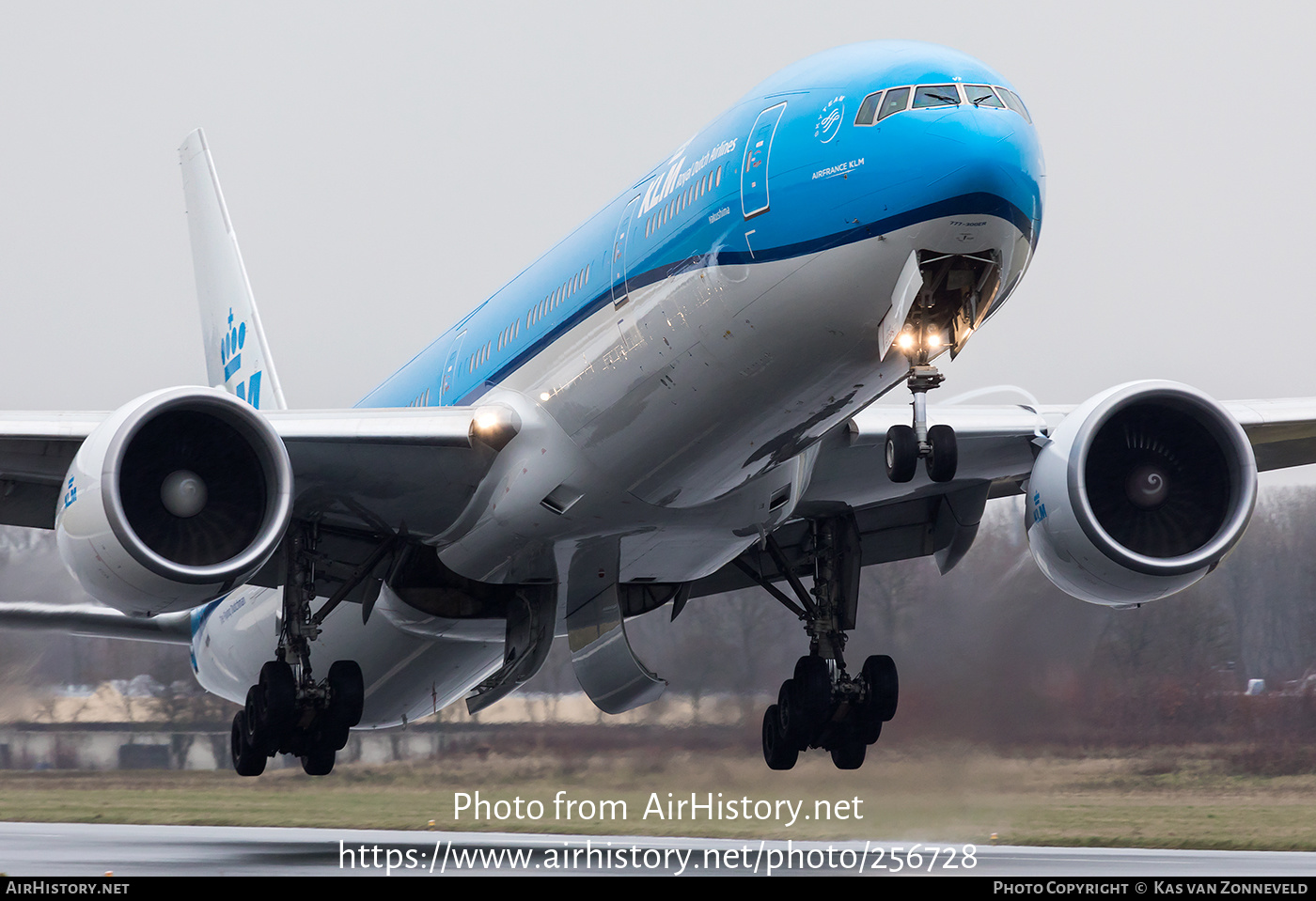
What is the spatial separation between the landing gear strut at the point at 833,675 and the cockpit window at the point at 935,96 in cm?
652

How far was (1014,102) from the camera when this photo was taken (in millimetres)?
10398

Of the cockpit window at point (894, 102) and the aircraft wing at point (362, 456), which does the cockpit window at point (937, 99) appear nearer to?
the cockpit window at point (894, 102)

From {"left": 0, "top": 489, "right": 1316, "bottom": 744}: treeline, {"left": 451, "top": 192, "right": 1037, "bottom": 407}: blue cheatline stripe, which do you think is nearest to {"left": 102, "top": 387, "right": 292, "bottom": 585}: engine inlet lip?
{"left": 451, "top": 192, "right": 1037, "bottom": 407}: blue cheatline stripe

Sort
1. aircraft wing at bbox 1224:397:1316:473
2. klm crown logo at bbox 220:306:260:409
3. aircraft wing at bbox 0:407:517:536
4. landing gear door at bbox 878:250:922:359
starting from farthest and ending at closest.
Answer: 1. klm crown logo at bbox 220:306:260:409
2. aircraft wing at bbox 1224:397:1316:473
3. aircraft wing at bbox 0:407:517:536
4. landing gear door at bbox 878:250:922:359

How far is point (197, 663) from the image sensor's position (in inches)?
770

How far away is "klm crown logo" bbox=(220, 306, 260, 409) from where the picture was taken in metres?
20.1

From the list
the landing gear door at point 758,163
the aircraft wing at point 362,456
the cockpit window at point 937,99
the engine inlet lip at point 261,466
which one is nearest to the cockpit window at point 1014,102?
the cockpit window at point 937,99

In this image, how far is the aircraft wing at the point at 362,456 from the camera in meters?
13.1

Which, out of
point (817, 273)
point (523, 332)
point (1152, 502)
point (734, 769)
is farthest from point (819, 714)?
point (817, 273)

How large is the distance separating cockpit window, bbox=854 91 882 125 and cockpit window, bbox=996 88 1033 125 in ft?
2.69

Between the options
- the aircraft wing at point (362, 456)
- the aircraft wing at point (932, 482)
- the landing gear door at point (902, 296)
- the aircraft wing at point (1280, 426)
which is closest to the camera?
the landing gear door at point (902, 296)

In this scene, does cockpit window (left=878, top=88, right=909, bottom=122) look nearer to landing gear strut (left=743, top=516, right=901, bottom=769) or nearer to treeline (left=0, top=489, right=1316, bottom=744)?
landing gear strut (left=743, top=516, right=901, bottom=769)

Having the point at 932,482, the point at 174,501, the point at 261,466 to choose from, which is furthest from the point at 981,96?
the point at 174,501

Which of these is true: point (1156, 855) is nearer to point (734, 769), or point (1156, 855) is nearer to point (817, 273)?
point (734, 769)
